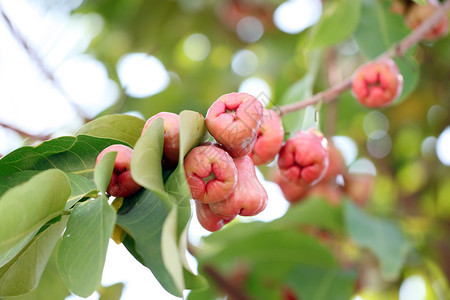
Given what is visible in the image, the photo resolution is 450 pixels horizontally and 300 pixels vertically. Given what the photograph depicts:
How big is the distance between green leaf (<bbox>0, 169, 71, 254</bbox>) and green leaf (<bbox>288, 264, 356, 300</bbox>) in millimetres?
997

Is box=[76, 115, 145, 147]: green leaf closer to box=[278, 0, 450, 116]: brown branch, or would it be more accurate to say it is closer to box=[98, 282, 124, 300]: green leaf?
box=[278, 0, 450, 116]: brown branch

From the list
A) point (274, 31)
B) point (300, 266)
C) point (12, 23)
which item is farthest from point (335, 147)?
point (12, 23)

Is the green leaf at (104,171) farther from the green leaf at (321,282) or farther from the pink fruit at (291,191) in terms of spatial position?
the pink fruit at (291,191)

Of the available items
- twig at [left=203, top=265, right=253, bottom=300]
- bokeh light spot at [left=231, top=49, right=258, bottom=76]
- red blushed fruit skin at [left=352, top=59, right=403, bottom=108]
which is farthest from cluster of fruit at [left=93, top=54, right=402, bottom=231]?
bokeh light spot at [left=231, top=49, right=258, bottom=76]

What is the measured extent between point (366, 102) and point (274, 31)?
4.64 feet

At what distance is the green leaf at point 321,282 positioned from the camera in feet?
5.10

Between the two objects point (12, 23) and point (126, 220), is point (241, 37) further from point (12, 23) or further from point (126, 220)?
point (126, 220)

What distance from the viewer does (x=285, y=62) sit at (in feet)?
7.76

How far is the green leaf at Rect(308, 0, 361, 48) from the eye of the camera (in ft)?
4.80

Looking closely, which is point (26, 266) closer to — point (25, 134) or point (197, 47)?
point (25, 134)

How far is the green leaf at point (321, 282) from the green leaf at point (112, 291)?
488 millimetres

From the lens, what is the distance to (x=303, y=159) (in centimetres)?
102

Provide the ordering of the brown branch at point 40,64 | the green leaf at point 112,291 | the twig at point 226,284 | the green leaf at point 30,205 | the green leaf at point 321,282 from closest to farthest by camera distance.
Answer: the green leaf at point 30,205 < the brown branch at point 40,64 < the green leaf at point 112,291 < the green leaf at point 321,282 < the twig at point 226,284

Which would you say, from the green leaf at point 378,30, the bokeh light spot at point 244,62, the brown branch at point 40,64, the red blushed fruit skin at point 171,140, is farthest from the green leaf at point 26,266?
the bokeh light spot at point 244,62
